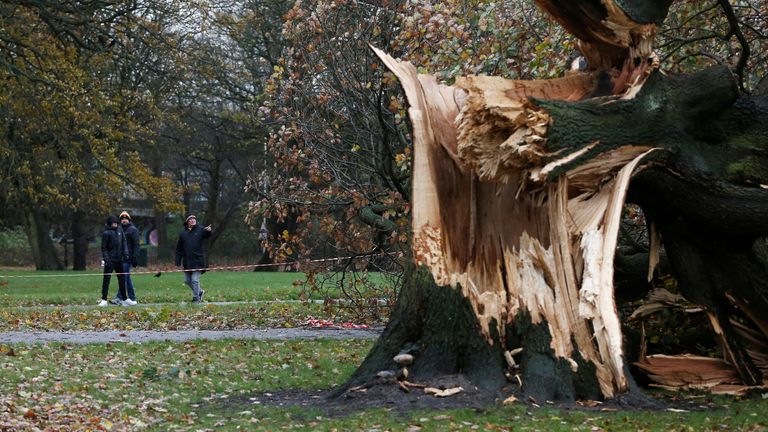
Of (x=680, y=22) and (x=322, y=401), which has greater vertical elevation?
(x=680, y=22)

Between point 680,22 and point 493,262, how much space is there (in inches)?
263

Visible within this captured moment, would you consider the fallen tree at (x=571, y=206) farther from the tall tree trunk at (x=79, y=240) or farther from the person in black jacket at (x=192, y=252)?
the tall tree trunk at (x=79, y=240)

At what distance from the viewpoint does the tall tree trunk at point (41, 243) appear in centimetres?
4003

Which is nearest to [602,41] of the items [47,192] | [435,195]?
[435,195]

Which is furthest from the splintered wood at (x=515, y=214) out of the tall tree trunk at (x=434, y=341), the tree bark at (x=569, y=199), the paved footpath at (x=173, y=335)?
the paved footpath at (x=173, y=335)

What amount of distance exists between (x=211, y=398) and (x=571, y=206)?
3470 mm

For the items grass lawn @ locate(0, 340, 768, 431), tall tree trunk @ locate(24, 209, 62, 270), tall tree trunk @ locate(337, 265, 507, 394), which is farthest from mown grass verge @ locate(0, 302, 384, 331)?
tall tree trunk @ locate(24, 209, 62, 270)

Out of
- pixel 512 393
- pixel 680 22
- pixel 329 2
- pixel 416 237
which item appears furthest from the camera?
pixel 329 2

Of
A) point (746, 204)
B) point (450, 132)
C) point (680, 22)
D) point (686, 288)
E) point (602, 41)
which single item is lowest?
point (686, 288)

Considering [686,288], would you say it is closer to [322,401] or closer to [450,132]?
[450,132]

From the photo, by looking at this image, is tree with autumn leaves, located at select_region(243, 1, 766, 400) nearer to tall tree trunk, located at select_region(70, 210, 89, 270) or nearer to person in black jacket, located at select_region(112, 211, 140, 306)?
person in black jacket, located at select_region(112, 211, 140, 306)

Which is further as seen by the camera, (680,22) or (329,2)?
(329,2)

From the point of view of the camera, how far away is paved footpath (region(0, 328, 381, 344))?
13.4 metres

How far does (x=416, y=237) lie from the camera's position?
8.48 meters
